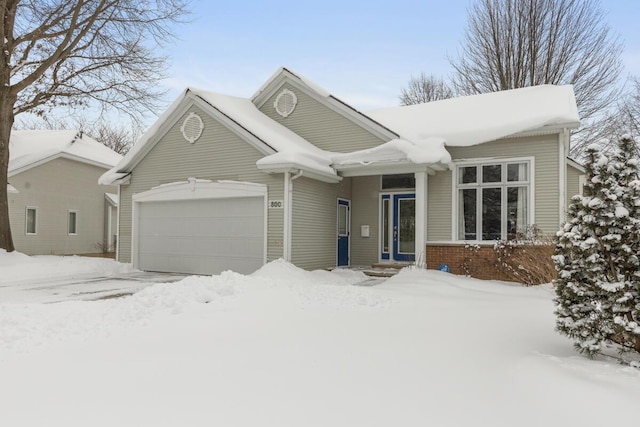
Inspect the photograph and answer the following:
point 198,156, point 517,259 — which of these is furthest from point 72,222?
point 517,259

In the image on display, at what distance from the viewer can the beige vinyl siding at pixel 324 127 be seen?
47.8 feet

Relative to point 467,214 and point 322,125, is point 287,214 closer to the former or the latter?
point 322,125

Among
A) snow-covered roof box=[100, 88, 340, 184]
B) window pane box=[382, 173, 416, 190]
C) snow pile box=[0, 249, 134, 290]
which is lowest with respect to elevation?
snow pile box=[0, 249, 134, 290]

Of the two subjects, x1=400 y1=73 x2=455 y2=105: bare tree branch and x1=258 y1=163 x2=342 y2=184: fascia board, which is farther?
x1=400 y1=73 x2=455 y2=105: bare tree branch

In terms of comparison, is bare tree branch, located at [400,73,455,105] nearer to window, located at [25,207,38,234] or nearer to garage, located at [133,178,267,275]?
garage, located at [133,178,267,275]

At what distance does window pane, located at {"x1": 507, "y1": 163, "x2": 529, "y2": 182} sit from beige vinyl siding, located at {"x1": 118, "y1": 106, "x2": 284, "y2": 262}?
6.24 meters

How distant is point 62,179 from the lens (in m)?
22.7

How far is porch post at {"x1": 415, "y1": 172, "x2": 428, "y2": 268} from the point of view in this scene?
1305 centimetres

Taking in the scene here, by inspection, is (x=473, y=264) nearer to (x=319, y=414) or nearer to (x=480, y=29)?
(x=319, y=414)

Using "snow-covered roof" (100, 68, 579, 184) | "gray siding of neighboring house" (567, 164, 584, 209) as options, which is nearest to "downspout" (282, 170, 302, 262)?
"snow-covered roof" (100, 68, 579, 184)

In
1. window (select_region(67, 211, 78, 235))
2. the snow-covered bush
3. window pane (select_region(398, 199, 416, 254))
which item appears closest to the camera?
the snow-covered bush

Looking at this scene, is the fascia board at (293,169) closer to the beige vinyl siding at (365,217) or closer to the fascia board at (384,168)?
the fascia board at (384,168)

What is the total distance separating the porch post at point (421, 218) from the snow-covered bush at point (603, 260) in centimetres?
750

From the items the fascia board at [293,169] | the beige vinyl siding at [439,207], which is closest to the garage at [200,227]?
the fascia board at [293,169]
